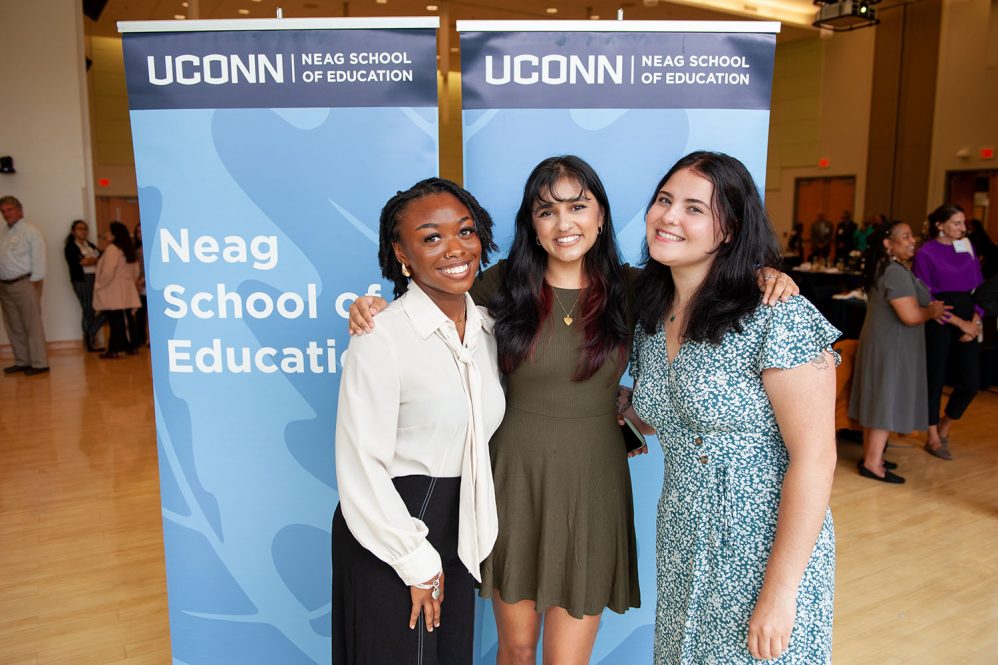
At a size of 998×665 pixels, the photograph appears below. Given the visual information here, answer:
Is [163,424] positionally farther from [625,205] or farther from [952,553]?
[952,553]

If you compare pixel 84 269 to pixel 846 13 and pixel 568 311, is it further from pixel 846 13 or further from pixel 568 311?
pixel 846 13

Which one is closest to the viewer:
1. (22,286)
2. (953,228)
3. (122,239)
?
(953,228)

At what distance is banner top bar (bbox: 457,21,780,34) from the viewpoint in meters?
2.35

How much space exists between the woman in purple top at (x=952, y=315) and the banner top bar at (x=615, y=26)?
4.08 metres

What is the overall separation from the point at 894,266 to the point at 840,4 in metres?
6.74

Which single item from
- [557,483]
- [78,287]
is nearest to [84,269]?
[78,287]

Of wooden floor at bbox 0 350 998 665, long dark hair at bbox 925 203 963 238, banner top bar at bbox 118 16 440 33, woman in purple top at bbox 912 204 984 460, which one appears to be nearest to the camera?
Result: banner top bar at bbox 118 16 440 33

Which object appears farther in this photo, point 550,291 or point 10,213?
point 10,213

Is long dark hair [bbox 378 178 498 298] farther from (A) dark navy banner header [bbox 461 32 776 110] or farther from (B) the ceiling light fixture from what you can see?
(B) the ceiling light fixture

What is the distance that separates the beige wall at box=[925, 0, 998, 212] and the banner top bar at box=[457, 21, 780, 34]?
36.6 feet

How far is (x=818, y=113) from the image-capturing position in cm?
1478

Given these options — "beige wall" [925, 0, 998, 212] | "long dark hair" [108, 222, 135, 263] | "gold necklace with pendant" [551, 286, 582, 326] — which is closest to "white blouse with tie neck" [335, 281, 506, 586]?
"gold necklace with pendant" [551, 286, 582, 326]

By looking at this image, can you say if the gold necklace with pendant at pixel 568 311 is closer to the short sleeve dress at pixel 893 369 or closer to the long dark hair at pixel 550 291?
the long dark hair at pixel 550 291

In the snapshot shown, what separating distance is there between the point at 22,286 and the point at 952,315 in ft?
29.8
